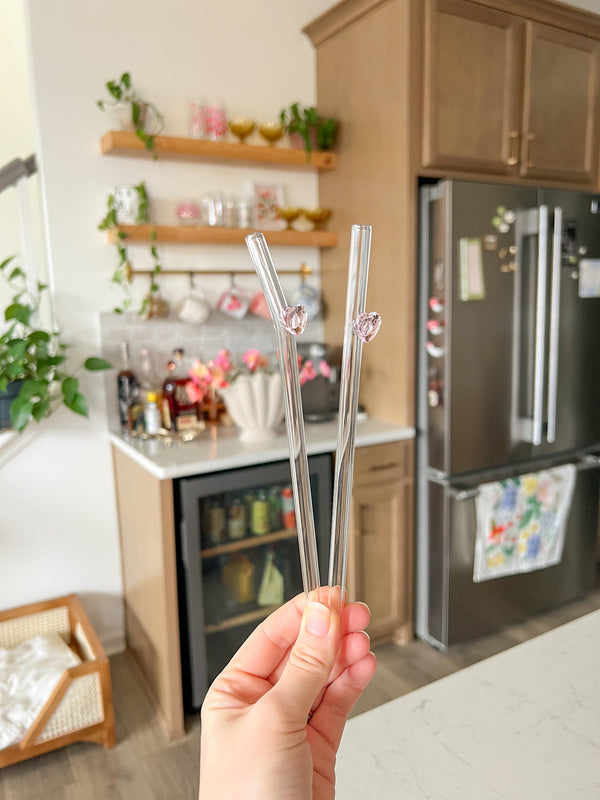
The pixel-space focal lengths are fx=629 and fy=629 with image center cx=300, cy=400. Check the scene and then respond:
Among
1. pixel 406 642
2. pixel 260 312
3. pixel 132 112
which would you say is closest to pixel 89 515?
pixel 260 312

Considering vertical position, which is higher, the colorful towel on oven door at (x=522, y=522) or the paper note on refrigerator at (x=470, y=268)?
→ the paper note on refrigerator at (x=470, y=268)

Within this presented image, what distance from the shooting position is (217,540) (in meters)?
1.96

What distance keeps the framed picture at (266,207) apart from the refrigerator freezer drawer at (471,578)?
3.84 ft

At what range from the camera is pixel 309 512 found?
1.42 feet

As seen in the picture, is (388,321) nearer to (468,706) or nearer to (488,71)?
(488,71)

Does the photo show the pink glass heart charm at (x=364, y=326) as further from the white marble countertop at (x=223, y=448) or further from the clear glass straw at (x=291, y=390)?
the white marble countertop at (x=223, y=448)

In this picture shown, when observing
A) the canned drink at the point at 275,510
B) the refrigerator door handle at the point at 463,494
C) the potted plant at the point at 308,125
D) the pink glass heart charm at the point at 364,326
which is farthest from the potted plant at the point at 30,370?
the pink glass heart charm at the point at 364,326

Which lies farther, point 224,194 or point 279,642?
point 224,194

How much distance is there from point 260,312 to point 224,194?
464 mm

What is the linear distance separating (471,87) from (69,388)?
5.60 ft

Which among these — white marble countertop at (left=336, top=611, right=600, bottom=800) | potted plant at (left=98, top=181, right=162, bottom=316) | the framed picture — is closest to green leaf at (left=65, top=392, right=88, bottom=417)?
potted plant at (left=98, top=181, right=162, bottom=316)

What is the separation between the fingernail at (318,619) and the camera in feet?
1.48

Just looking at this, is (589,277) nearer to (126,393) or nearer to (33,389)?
(126,393)

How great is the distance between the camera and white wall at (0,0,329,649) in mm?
2102
